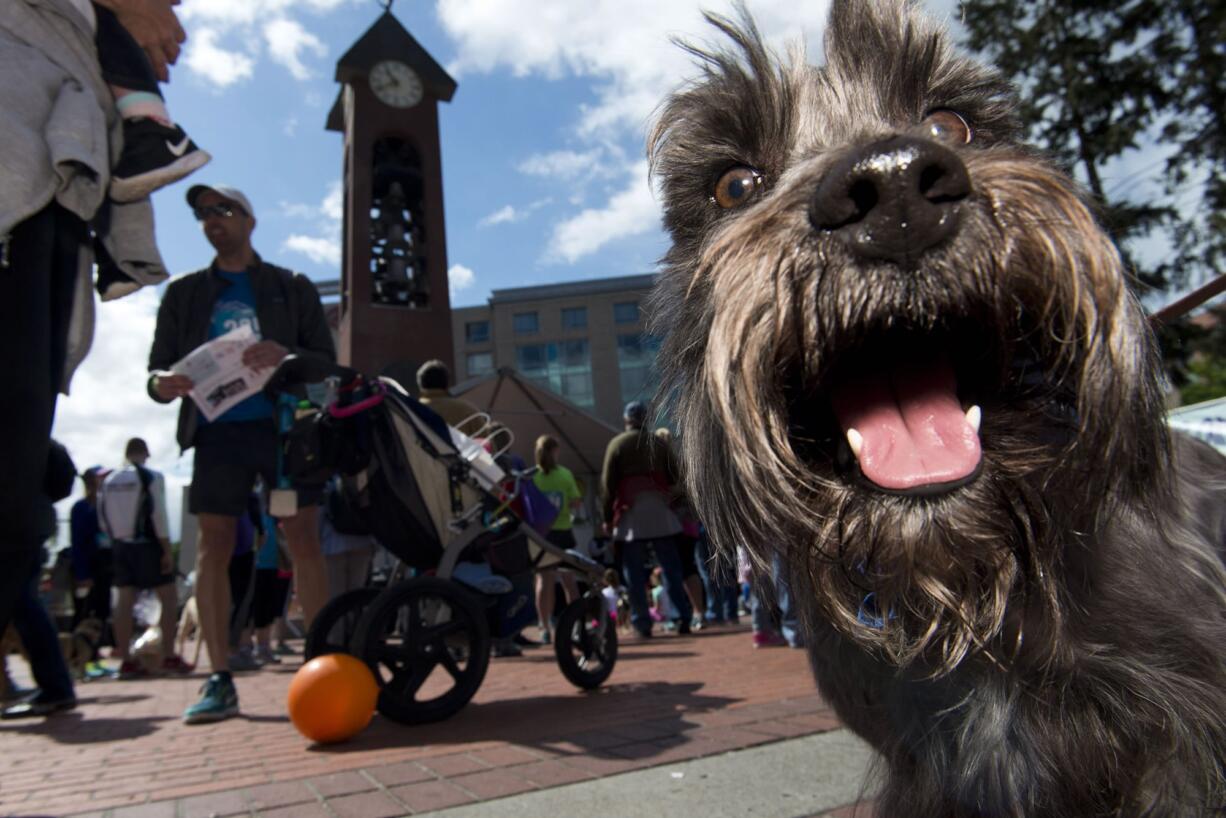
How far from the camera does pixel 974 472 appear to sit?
4.42 feet

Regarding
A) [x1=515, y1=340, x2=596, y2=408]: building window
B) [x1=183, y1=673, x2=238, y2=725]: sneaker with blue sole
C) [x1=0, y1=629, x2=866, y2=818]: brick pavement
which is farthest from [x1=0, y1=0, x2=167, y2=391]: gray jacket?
[x1=515, y1=340, x2=596, y2=408]: building window

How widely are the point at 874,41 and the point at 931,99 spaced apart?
Result: 176 mm

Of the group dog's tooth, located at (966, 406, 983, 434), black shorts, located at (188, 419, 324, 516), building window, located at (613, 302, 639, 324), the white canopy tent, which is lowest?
dog's tooth, located at (966, 406, 983, 434)

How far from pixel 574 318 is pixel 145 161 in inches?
2935

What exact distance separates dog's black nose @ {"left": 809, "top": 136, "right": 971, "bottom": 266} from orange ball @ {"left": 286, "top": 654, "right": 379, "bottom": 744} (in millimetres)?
3041

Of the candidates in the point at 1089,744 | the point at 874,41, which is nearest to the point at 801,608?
the point at 1089,744

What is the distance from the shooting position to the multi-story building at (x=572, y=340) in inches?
2864

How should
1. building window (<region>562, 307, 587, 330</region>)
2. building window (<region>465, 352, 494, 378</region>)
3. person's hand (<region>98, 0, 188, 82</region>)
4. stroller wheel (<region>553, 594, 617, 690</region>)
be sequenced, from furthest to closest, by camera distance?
1. building window (<region>465, 352, 494, 378</region>)
2. building window (<region>562, 307, 587, 330</region>)
3. stroller wheel (<region>553, 594, 617, 690</region>)
4. person's hand (<region>98, 0, 188, 82</region>)

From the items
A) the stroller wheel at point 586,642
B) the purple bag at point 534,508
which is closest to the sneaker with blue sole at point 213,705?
the stroller wheel at point 586,642

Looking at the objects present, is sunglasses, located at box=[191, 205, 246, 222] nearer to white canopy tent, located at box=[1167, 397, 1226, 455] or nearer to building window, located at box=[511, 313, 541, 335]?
white canopy tent, located at box=[1167, 397, 1226, 455]

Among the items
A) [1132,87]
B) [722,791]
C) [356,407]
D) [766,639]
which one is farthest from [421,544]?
[1132,87]

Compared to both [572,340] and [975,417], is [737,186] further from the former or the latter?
[572,340]

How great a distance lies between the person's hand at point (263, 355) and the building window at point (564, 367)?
6833 cm

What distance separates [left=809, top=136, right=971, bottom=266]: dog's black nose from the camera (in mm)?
1330
